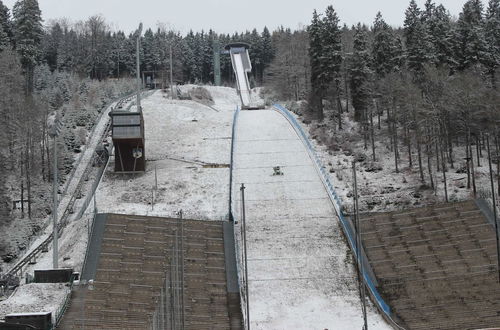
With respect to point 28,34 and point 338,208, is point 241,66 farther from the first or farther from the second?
point 338,208

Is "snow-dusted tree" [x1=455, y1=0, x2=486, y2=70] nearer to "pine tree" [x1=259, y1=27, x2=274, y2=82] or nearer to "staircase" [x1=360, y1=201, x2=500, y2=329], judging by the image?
"staircase" [x1=360, y1=201, x2=500, y2=329]

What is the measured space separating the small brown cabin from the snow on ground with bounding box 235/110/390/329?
306 inches

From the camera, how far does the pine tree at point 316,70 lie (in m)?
65.6

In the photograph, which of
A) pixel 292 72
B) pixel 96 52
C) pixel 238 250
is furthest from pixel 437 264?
pixel 96 52

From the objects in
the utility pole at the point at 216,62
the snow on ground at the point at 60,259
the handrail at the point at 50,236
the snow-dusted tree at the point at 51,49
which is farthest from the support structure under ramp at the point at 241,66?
the snow on ground at the point at 60,259

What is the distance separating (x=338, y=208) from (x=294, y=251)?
6086 millimetres

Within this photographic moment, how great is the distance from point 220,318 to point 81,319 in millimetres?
6322

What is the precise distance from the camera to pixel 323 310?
31312 millimetres

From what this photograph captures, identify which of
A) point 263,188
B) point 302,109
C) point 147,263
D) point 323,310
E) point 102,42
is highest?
point 102,42

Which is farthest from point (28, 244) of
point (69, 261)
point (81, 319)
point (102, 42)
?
point (102, 42)

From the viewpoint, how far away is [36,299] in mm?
29562

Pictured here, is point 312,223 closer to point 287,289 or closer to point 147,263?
point 287,289

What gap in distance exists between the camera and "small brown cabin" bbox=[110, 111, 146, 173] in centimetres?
4938

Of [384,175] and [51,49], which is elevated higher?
[51,49]
